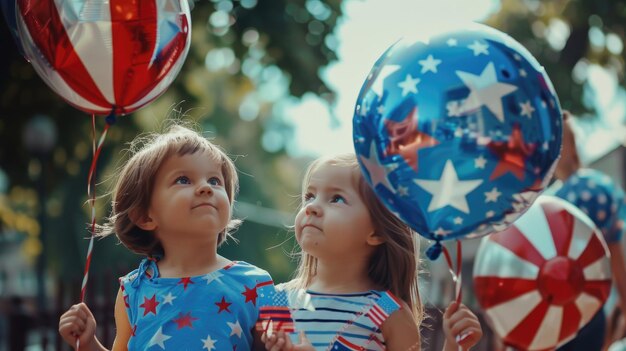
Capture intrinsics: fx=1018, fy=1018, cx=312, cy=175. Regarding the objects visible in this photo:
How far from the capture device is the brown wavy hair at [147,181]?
3303 mm

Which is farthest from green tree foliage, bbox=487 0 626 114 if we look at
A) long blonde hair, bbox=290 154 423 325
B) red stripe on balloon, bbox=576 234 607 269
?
long blonde hair, bbox=290 154 423 325

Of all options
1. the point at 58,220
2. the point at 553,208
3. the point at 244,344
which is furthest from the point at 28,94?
the point at 58,220

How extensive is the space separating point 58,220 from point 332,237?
18.8m

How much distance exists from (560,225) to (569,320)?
406 millimetres

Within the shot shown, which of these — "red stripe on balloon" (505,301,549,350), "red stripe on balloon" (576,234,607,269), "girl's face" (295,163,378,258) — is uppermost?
"girl's face" (295,163,378,258)

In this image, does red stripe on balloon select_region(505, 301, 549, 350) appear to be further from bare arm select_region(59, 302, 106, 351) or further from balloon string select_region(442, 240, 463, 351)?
bare arm select_region(59, 302, 106, 351)

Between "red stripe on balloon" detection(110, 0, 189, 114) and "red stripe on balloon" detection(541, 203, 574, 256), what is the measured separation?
189 centimetres

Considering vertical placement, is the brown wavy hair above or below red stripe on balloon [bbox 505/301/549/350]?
above

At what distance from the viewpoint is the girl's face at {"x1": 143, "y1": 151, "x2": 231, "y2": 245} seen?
318cm

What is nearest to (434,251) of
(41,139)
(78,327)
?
(78,327)

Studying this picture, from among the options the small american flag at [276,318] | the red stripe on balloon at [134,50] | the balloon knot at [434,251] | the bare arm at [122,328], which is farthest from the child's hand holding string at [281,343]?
the red stripe on balloon at [134,50]

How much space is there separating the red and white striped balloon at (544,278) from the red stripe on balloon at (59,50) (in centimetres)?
191

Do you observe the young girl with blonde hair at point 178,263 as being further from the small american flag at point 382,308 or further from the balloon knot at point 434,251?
the balloon knot at point 434,251

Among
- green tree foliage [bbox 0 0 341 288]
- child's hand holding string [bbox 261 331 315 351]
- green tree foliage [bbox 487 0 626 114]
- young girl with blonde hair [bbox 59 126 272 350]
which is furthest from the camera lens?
green tree foliage [bbox 487 0 626 114]
